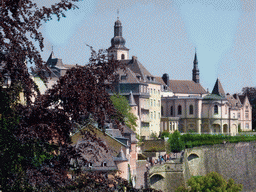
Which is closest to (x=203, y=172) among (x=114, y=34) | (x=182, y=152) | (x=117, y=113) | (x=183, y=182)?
(x=182, y=152)

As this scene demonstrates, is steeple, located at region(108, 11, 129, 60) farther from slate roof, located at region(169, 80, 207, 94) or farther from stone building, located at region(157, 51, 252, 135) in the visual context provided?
slate roof, located at region(169, 80, 207, 94)

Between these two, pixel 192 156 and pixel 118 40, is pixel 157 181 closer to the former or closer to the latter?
pixel 192 156

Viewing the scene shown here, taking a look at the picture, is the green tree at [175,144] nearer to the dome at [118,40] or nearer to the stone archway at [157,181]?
the stone archway at [157,181]

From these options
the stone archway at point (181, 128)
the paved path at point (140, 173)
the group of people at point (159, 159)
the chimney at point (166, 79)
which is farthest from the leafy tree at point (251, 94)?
the paved path at point (140, 173)

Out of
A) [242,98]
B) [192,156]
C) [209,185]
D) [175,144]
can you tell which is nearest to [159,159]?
[175,144]

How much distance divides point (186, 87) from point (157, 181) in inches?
2117

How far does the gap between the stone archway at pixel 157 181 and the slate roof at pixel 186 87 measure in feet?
164

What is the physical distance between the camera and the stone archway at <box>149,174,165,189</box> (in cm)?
4984

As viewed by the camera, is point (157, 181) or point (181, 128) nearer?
point (157, 181)

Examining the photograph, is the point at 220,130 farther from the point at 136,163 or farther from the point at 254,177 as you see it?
the point at 136,163

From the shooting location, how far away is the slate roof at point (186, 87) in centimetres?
10034

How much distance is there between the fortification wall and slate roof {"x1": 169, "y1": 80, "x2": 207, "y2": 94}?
2712 centimetres

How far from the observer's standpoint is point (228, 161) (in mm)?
72750

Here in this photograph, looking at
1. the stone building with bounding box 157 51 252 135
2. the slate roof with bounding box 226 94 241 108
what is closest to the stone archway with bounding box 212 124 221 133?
the stone building with bounding box 157 51 252 135
